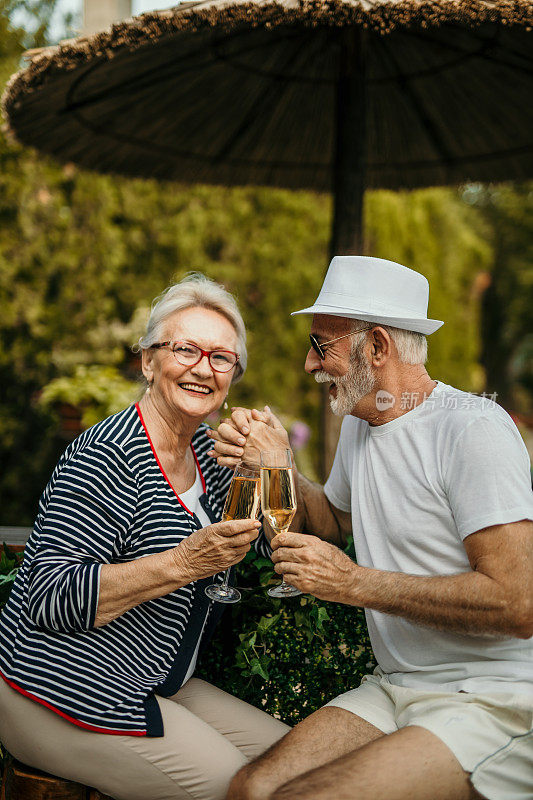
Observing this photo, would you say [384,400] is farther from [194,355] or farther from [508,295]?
[508,295]

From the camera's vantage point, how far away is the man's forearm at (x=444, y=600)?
2078mm

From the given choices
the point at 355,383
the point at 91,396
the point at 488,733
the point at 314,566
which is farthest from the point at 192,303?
the point at 91,396

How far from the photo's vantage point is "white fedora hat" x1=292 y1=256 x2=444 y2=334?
8.31 ft

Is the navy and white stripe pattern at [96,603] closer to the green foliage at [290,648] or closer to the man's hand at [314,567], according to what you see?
the green foliage at [290,648]

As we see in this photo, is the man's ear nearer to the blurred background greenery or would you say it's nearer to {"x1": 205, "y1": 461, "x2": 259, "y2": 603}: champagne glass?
{"x1": 205, "y1": 461, "x2": 259, "y2": 603}: champagne glass

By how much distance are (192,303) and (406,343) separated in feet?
2.78

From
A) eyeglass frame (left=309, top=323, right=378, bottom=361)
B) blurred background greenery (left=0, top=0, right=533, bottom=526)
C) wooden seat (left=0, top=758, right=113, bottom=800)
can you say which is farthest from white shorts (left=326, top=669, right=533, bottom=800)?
blurred background greenery (left=0, top=0, right=533, bottom=526)

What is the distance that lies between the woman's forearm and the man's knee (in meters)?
0.63

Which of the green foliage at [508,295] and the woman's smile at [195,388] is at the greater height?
the green foliage at [508,295]

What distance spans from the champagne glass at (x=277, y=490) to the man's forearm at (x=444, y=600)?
0.91 ft

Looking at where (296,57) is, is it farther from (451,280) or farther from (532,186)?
(532,186)

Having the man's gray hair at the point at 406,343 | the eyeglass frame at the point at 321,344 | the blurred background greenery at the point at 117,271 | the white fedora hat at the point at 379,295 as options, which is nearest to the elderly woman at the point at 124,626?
the eyeglass frame at the point at 321,344

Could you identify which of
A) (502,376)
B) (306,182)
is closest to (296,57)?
(306,182)

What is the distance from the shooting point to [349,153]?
4211 millimetres
